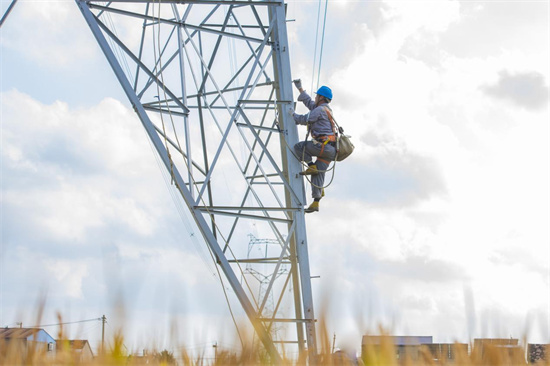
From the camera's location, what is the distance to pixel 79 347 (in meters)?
3.04

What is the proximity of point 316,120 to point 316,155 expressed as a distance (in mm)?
573

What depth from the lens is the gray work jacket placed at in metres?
11.5

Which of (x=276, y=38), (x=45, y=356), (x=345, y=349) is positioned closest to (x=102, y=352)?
(x=45, y=356)

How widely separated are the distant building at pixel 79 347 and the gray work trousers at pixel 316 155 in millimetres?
8718

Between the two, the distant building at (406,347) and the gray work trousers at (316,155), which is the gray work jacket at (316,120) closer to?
the gray work trousers at (316,155)

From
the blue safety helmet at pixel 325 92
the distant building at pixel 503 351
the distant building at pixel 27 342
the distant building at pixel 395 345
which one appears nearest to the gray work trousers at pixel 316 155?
the blue safety helmet at pixel 325 92

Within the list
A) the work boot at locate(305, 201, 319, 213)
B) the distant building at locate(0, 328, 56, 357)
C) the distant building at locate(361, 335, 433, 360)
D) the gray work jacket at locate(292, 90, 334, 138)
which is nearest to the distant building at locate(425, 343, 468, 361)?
the distant building at locate(361, 335, 433, 360)

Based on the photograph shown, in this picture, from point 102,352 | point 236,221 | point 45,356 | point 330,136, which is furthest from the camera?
point 236,221

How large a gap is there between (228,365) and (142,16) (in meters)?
9.51

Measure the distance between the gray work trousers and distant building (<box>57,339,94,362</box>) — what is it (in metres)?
8.72

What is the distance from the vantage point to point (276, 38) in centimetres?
1229

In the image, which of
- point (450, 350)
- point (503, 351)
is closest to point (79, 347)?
point (450, 350)

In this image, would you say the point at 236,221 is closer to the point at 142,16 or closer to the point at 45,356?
the point at 142,16

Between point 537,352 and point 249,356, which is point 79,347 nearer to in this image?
point 249,356
